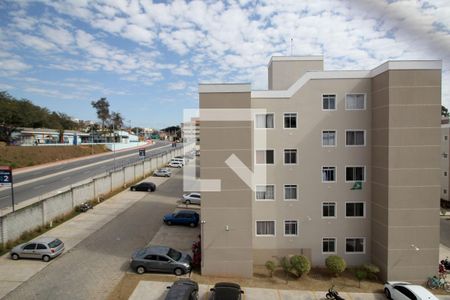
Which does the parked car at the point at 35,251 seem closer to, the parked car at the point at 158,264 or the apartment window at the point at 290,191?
the parked car at the point at 158,264

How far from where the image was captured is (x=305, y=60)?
20.1m

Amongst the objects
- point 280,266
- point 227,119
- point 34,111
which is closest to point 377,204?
point 280,266

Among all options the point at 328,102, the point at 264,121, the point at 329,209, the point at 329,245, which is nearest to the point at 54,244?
the point at 264,121

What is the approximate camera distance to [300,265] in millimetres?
16438

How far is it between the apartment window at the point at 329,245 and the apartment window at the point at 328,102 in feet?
26.2


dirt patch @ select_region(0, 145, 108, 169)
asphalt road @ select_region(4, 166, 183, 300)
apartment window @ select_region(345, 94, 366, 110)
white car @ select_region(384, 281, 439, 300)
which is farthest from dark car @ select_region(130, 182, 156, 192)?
white car @ select_region(384, 281, 439, 300)

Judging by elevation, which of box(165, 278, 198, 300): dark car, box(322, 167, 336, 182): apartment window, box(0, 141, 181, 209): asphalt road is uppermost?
box(322, 167, 336, 182): apartment window

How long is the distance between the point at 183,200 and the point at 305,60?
18.9 meters

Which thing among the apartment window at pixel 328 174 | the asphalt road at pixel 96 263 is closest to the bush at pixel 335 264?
the apartment window at pixel 328 174

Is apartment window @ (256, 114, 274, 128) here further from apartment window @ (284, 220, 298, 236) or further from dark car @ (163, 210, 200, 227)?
dark car @ (163, 210, 200, 227)

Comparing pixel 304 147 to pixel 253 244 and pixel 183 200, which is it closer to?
pixel 253 244

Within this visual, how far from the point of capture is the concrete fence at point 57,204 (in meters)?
18.8

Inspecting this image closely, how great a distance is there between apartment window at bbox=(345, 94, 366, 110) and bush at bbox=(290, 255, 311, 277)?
9.16 metres

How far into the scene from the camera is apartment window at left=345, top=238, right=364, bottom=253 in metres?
18.2
